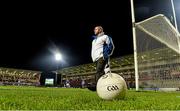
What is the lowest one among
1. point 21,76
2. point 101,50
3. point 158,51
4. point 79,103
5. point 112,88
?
point 79,103

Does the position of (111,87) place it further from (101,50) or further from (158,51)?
(158,51)

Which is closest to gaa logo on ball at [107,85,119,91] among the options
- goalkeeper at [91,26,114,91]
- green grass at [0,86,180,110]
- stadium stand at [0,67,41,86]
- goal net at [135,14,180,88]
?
green grass at [0,86,180,110]

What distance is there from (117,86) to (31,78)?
9063 centimetres

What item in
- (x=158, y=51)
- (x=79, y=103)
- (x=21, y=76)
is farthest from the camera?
(x=21, y=76)

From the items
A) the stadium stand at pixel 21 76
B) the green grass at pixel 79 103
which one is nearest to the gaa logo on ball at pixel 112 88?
the green grass at pixel 79 103

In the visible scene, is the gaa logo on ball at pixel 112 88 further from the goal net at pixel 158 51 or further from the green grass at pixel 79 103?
the goal net at pixel 158 51

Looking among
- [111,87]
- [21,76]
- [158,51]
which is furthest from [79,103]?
[21,76]

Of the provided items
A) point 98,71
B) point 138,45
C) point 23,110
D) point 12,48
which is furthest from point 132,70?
point 23,110

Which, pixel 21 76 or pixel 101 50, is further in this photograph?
pixel 21 76

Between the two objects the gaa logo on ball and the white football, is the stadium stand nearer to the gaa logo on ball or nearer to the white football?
the white football

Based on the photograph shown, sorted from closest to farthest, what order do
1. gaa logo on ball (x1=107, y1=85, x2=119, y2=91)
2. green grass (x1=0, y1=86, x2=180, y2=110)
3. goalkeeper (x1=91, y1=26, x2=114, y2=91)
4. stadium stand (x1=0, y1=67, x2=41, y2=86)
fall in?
green grass (x1=0, y1=86, x2=180, y2=110) < gaa logo on ball (x1=107, y1=85, x2=119, y2=91) < goalkeeper (x1=91, y1=26, x2=114, y2=91) < stadium stand (x1=0, y1=67, x2=41, y2=86)

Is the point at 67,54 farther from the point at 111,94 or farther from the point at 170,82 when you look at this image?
the point at 111,94

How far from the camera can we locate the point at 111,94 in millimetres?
6160

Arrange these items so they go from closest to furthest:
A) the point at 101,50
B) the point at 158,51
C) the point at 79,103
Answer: the point at 79,103 < the point at 101,50 < the point at 158,51
